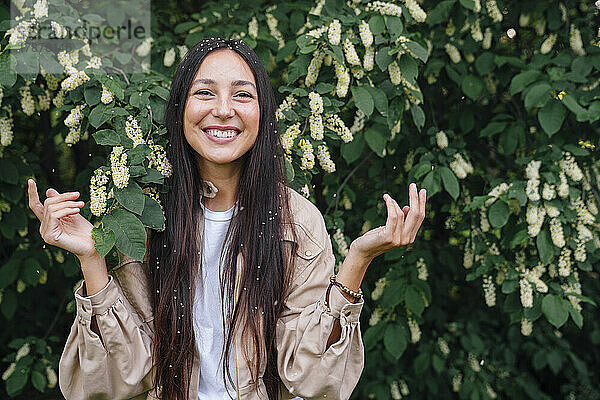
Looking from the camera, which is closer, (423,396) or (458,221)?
(458,221)

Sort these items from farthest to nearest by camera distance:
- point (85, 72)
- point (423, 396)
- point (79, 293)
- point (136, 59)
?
1. point (423, 396)
2. point (136, 59)
3. point (85, 72)
4. point (79, 293)

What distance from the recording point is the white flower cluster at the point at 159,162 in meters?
1.69

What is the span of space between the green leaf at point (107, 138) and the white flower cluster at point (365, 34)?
87cm

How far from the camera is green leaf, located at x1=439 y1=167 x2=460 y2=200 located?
7.84 ft

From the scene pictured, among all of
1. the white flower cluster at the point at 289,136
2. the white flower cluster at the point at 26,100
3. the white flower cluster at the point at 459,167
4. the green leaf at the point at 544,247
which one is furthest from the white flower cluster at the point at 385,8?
the white flower cluster at the point at 26,100

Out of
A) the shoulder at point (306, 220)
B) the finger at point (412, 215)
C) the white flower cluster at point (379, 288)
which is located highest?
the finger at point (412, 215)

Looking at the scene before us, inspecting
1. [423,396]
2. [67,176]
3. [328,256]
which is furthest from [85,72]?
[423,396]

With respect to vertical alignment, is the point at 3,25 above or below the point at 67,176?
above

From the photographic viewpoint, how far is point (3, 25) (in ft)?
6.78

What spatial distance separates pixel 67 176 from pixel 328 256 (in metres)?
2.02

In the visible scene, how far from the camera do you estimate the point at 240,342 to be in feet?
5.29

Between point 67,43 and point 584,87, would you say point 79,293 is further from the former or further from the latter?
point 584,87

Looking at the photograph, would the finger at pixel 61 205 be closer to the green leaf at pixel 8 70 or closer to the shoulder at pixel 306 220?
the shoulder at pixel 306 220

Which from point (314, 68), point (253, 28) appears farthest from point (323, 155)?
point (253, 28)
